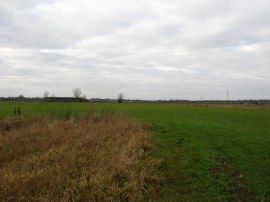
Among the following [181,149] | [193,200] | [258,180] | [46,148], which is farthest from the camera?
[181,149]

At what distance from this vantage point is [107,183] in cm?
835

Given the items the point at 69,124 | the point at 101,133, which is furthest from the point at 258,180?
the point at 69,124

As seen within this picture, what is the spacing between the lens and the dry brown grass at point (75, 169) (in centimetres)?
761

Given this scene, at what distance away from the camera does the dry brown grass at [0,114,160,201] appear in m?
7.61

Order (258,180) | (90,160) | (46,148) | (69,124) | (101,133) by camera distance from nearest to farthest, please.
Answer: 1. (258,180)
2. (90,160)
3. (46,148)
4. (101,133)
5. (69,124)

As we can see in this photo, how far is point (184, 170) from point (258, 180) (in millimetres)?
2313

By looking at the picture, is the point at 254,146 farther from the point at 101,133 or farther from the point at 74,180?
the point at 74,180

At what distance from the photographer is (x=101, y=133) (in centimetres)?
1645

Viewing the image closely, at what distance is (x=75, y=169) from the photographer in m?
9.49

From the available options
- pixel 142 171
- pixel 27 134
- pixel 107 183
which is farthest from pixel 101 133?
pixel 107 183

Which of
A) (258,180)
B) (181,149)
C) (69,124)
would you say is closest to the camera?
Answer: (258,180)

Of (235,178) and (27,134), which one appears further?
(27,134)

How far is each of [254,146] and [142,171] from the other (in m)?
8.62

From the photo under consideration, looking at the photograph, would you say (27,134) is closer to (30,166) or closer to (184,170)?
(30,166)
